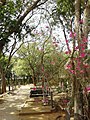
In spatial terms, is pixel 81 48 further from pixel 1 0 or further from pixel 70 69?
pixel 1 0

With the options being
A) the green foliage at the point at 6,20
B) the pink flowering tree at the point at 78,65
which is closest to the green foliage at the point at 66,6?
the green foliage at the point at 6,20

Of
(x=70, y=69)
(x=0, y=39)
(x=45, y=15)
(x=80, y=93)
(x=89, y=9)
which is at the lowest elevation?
(x=80, y=93)

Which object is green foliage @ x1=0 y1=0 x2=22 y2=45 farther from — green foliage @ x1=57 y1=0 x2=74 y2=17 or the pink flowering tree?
the pink flowering tree

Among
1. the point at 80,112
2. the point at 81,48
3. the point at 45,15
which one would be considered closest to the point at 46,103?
the point at 80,112

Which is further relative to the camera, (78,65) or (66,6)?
(66,6)

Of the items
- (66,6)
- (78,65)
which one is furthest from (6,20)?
(78,65)

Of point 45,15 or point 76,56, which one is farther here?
point 45,15

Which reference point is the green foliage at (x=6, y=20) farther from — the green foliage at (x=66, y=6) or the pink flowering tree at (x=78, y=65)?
the pink flowering tree at (x=78, y=65)

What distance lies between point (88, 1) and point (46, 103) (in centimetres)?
560

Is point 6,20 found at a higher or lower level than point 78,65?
higher

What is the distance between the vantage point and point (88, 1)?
22.4 ft

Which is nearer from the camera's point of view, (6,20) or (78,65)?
(78,65)

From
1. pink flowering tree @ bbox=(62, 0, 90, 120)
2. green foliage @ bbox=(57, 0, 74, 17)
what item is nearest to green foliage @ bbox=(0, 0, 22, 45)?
green foliage @ bbox=(57, 0, 74, 17)

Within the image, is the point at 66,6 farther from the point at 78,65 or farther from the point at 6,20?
the point at 78,65
